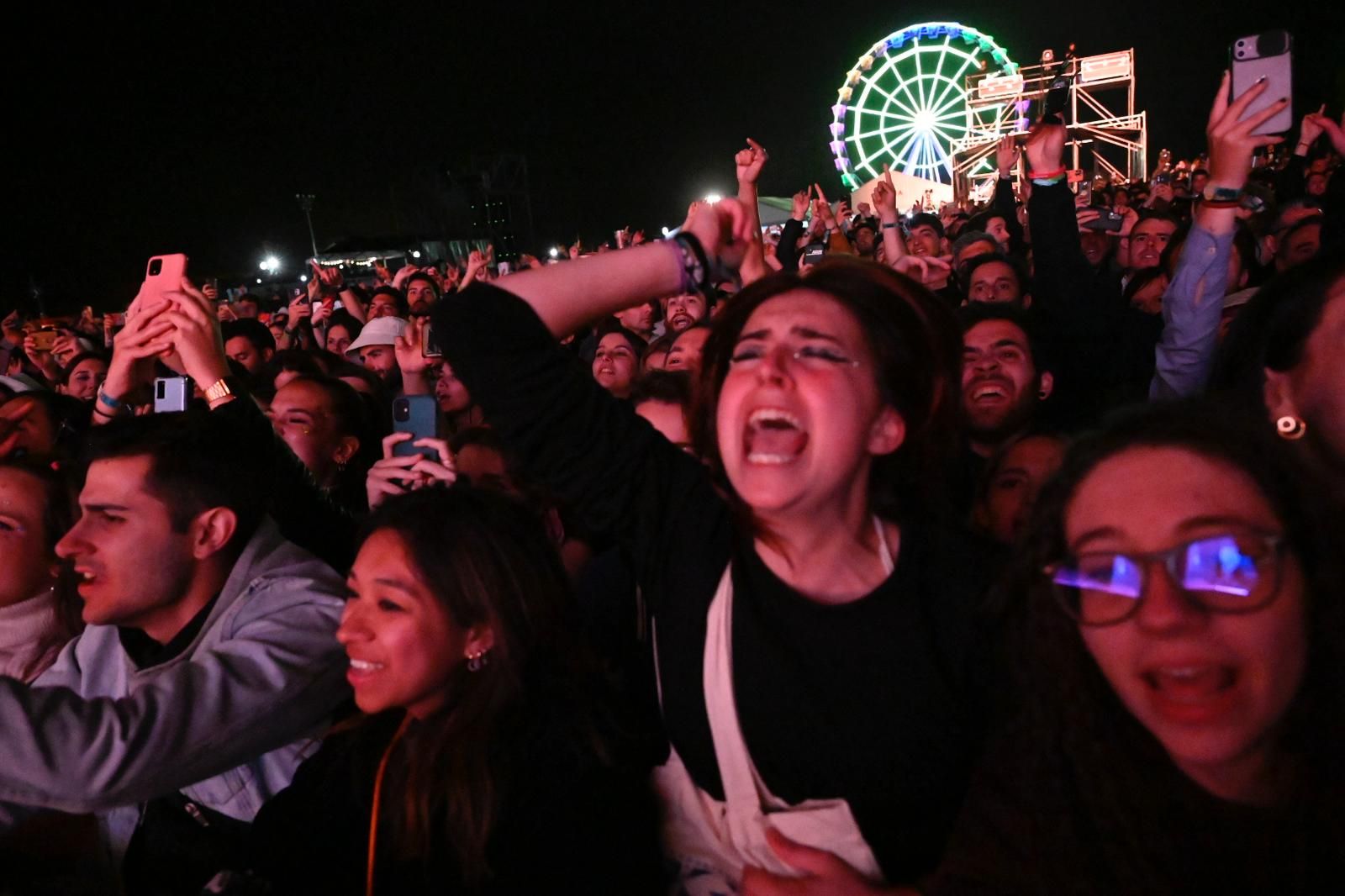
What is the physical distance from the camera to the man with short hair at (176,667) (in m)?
1.33

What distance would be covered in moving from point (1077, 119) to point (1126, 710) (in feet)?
111

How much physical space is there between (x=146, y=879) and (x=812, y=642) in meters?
1.50

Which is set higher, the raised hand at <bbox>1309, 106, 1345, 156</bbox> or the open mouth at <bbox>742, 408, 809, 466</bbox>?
the raised hand at <bbox>1309, 106, 1345, 156</bbox>

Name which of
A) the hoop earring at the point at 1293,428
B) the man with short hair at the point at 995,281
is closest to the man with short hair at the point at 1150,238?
the man with short hair at the point at 995,281

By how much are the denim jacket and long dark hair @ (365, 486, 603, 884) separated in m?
0.27

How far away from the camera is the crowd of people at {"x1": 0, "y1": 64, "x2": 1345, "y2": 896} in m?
1.05

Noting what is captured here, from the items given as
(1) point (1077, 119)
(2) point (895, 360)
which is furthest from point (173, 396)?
(1) point (1077, 119)

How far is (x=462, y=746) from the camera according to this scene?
4.66 feet

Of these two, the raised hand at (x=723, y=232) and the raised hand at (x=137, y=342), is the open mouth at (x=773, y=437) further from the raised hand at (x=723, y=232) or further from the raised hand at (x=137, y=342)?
the raised hand at (x=137, y=342)

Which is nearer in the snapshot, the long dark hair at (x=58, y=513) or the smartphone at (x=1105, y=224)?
the long dark hair at (x=58, y=513)

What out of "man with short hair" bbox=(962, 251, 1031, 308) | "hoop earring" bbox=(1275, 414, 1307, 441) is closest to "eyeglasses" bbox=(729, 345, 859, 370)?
"hoop earring" bbox=(1275, 414, 1307, 441)

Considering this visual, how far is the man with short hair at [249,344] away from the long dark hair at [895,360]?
3.87 metres

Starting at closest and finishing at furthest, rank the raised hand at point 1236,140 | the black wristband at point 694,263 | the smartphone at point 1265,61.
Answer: the black wristband at point 694,263
the raised hand at point 1236,140
the smartphone at point 1265,61

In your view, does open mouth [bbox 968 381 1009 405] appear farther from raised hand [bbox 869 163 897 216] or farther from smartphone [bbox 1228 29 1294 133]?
raised hand [bbox 869 163 897 216]
